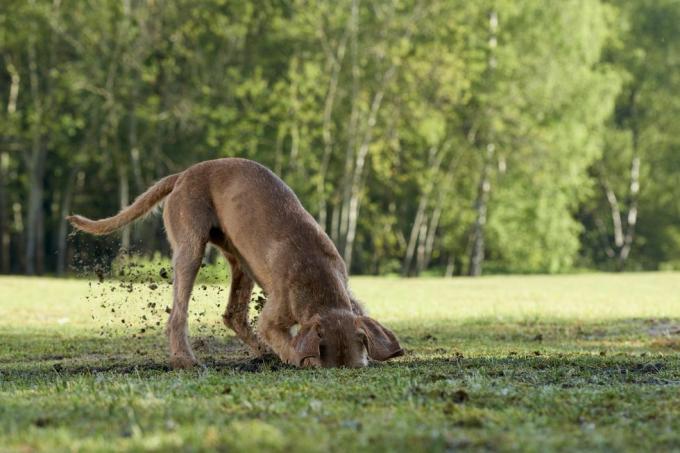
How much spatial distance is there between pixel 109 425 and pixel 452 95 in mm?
35367

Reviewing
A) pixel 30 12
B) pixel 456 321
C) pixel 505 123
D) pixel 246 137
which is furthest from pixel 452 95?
pixel 456 321

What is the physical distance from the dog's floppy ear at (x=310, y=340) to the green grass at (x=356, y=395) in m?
0.21

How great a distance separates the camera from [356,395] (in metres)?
6.36

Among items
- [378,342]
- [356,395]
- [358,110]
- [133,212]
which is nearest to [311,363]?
[378,342]

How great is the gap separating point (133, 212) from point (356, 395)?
4.50 m

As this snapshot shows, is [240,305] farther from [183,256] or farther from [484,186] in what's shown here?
[484,186]

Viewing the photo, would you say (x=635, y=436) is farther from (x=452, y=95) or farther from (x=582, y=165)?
(x=582, y=165)

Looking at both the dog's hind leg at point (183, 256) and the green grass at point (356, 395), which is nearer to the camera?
the green grass at point (356, 395)

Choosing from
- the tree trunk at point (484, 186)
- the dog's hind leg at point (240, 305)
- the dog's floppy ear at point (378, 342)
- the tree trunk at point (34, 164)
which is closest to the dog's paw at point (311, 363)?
the dog's floppy ear at point (378, 342)

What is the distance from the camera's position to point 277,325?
27.5 feet

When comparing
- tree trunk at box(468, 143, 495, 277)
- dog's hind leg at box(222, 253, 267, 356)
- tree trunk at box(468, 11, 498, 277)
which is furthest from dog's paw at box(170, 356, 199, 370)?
tree trunk at box(468, 143, 495, 277)

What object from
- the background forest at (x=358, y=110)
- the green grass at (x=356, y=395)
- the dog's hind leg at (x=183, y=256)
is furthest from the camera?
the background forest at (x=358, y=110)

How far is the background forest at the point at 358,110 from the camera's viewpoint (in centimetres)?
3650

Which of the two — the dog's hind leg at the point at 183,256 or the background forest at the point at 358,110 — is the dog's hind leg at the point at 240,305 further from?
the background forest at the point at 358,110
